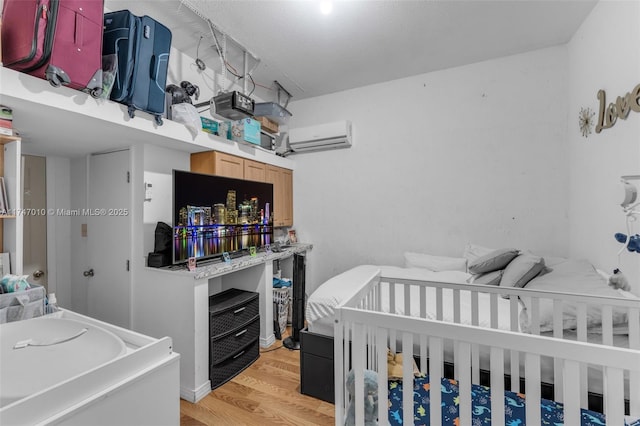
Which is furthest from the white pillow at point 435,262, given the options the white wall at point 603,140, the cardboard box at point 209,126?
the cardboard box at point 209,126

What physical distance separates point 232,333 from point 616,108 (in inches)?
122

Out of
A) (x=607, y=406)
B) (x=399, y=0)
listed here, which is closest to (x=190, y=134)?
(x=399, y=0)

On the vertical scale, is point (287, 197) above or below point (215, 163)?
below

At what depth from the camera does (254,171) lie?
295 centimetres

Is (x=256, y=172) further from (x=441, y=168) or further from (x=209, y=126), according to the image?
(x=441, y=168)

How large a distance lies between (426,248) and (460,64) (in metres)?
1.99

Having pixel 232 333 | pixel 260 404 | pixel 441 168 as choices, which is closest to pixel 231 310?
pixel 232 333

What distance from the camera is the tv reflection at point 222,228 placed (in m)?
2.10

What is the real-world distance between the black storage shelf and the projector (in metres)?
1.62

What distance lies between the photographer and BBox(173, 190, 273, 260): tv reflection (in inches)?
82.7

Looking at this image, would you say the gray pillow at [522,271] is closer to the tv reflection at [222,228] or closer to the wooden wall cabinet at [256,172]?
the tv reflection at [222,228]

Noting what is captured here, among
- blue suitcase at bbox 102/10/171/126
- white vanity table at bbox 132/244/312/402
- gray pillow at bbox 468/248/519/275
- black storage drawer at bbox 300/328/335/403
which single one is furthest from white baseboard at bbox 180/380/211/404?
gray pillow at bbox 468/248/519/275

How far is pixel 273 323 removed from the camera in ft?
9.45

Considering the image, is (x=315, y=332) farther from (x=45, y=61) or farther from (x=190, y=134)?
(x=45, y=61)
